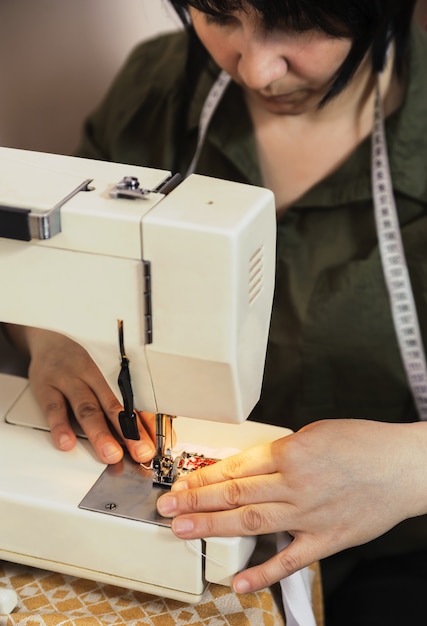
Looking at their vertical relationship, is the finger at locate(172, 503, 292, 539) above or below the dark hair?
below

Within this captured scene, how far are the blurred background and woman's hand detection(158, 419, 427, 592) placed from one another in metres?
1.06

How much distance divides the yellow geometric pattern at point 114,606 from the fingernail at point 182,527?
9cm

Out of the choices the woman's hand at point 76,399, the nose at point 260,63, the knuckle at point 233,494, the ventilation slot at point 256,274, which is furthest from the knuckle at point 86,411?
the nose at point 260,63

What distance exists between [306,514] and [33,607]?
0.31m

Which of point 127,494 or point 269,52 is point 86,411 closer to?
point 127,494

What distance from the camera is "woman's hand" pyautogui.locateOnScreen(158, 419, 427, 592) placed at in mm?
947

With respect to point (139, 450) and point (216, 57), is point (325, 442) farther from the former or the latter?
point (216, 57)

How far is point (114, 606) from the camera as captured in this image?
0.97 m

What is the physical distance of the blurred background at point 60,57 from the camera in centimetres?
177

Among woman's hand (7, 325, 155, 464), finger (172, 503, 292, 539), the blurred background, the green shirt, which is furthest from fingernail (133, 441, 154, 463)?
the blurred background

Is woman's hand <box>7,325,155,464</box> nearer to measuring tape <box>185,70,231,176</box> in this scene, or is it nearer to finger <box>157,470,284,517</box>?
finger <box>157,470,284,517</box>

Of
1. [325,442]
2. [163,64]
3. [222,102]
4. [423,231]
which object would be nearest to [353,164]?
[423,231]

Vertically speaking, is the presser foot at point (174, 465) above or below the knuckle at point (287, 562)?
above

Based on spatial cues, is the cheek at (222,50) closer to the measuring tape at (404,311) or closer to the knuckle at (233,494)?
the measuring tape at (404,311)
